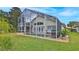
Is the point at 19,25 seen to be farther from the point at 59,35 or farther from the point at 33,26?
the point at 59,35

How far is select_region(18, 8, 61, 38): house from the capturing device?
9.71 feet

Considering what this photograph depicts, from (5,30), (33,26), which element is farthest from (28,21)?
(5,30)

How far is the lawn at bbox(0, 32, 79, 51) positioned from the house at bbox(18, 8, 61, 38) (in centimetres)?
8

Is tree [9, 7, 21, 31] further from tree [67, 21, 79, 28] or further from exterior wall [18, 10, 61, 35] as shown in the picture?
tree [67, 21, 79, 28]

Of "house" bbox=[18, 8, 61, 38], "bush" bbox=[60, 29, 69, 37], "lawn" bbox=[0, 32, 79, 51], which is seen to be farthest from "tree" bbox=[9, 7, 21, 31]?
"bush" bbox=[60, 29, 69, 37]

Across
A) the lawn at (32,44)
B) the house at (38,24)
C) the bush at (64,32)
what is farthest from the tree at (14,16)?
the bush at (64,32)

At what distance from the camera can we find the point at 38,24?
9.73 feet

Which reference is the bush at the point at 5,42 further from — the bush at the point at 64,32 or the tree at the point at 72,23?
the tree at the point at 72,23

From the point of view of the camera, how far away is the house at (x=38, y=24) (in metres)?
2.96

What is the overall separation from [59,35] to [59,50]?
172 millimetres

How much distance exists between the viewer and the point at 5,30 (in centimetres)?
297

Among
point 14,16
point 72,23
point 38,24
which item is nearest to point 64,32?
point 72,23

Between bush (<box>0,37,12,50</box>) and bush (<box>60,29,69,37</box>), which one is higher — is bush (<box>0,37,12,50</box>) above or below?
below

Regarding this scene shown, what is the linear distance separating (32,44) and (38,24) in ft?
0.79
